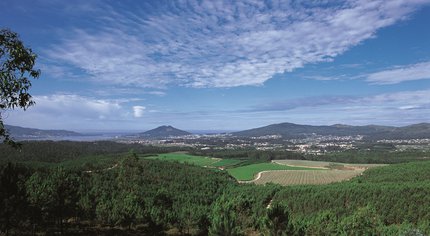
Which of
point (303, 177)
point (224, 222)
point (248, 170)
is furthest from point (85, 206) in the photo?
point (248, 170)

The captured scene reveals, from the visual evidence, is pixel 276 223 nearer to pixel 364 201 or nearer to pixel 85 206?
pixel 85 206

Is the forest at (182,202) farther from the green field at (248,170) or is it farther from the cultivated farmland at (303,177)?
the green field at (248,170)

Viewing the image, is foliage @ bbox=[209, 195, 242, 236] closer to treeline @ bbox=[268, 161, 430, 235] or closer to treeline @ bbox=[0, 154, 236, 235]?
treeline @ bbox=[0, 154, 236, 235]

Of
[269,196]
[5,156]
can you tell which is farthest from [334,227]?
[5,156]

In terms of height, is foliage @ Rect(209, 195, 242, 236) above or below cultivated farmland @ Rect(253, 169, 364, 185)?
above

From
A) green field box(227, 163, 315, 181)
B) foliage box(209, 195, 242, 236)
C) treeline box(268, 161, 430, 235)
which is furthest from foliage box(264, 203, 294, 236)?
green field box(227, 163, 315, 181)

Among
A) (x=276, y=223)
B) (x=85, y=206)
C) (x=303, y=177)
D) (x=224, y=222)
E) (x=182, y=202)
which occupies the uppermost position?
(x=224, y=222)

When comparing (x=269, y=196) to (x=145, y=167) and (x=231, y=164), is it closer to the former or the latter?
(x=145, y=167)
